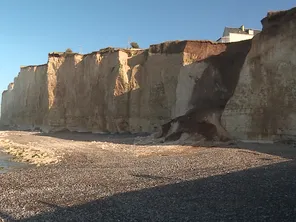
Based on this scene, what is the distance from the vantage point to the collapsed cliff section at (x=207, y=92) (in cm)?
2533

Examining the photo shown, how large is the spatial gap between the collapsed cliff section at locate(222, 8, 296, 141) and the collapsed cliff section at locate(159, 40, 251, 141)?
1336mm

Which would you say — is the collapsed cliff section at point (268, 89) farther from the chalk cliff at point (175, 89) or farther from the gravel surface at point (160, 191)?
the gravel surface at point (160, 191)

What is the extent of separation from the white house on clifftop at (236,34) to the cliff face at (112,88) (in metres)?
15.8

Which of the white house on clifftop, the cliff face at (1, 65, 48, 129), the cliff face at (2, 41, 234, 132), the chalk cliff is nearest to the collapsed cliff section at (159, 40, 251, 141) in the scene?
the chalk cliff

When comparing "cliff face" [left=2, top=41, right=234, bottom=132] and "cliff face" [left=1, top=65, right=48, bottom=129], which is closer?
"cliff face" [left=2, top=41, right=234, bottom=132]

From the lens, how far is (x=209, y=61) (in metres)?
29.8

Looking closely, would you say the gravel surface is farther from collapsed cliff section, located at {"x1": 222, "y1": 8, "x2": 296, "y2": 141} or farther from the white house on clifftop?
the white house on clifftop

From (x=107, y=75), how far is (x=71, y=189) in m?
31.1

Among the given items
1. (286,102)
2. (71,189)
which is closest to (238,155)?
(286,102)

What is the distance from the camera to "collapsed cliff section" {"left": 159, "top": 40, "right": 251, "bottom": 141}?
2533 centimetres

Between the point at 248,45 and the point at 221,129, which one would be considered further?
the point at 248,45

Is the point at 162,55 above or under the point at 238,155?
above

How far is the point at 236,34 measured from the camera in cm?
5019

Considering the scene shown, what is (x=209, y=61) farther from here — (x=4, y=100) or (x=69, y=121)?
(x=4, y=100)
